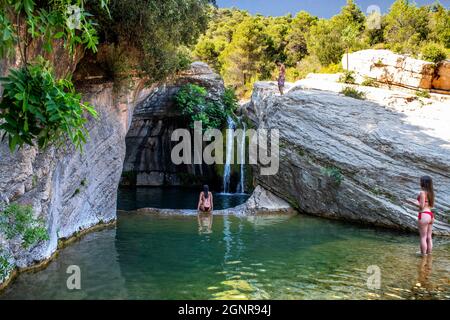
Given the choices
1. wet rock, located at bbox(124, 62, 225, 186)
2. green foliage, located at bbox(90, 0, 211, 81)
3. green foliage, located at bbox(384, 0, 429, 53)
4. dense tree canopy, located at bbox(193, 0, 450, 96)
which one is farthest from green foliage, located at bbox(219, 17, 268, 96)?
green foliage, located at bbox(90, 0, 211, 81)

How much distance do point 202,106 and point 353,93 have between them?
858 centimetres

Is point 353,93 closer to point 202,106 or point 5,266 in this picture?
point 202,106

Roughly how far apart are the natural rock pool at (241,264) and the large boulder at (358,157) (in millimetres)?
1260

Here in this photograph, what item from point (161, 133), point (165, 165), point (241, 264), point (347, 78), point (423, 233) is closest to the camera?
point (241, 264)

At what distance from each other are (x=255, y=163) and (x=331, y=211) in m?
4.07

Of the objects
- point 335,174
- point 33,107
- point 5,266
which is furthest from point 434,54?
point 33,107

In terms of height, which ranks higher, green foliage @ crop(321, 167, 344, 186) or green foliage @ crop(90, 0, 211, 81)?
green foliage @ crop(90, 0, 211, 81)

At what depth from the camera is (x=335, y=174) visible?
48.2ft

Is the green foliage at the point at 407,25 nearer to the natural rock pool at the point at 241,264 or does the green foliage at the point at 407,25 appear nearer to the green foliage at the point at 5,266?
the natural rock pool at the point at 241,264

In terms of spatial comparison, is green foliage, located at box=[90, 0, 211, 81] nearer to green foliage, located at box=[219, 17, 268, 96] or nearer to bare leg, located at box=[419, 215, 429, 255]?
bare leg, located at box=[419, 215, 429, 255]

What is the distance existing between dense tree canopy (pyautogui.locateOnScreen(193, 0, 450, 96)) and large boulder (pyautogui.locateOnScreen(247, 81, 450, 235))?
392 inches

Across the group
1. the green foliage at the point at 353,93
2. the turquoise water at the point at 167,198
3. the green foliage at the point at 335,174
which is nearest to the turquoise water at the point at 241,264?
the green foliage at the point at 335,174

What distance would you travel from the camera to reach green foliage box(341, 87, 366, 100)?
18.4 m
